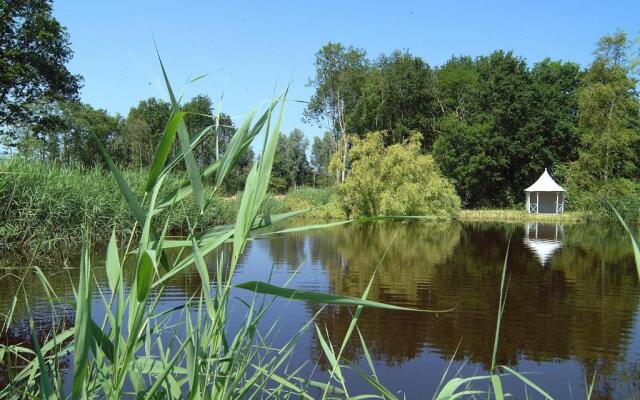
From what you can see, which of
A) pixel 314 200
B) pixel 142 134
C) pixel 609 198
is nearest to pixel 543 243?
pixel 609 198

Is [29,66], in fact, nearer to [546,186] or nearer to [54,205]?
[54,205]

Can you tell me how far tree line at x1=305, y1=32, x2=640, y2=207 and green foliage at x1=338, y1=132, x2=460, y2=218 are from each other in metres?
2.14

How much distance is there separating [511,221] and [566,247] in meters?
12.5

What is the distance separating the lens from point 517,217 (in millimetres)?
28109

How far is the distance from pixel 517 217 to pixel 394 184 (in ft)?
22.8

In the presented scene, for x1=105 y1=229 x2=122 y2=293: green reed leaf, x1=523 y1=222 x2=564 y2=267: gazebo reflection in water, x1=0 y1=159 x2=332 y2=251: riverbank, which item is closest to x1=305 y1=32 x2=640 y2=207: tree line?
x1=523 y1=222 x2=564 y2=267: gazebo reflection in water

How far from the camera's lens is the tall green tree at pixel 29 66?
766 inches

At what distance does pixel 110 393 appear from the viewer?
1.24 m

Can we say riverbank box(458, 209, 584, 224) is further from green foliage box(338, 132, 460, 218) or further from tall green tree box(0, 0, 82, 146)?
tall green tree box(0, 0, 82, 146)

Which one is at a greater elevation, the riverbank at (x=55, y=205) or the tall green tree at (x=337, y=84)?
the tall green tree at (x=337, y=84)

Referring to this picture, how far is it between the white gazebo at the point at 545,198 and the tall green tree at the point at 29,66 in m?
23.9

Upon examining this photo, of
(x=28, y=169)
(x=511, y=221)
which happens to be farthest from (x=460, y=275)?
(x=511, y=221)

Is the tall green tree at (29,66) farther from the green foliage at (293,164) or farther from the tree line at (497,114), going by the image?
the green foliage at (293,164)

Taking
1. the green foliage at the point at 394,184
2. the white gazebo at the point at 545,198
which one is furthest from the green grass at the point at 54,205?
the white gazebo at the point at 545,198
